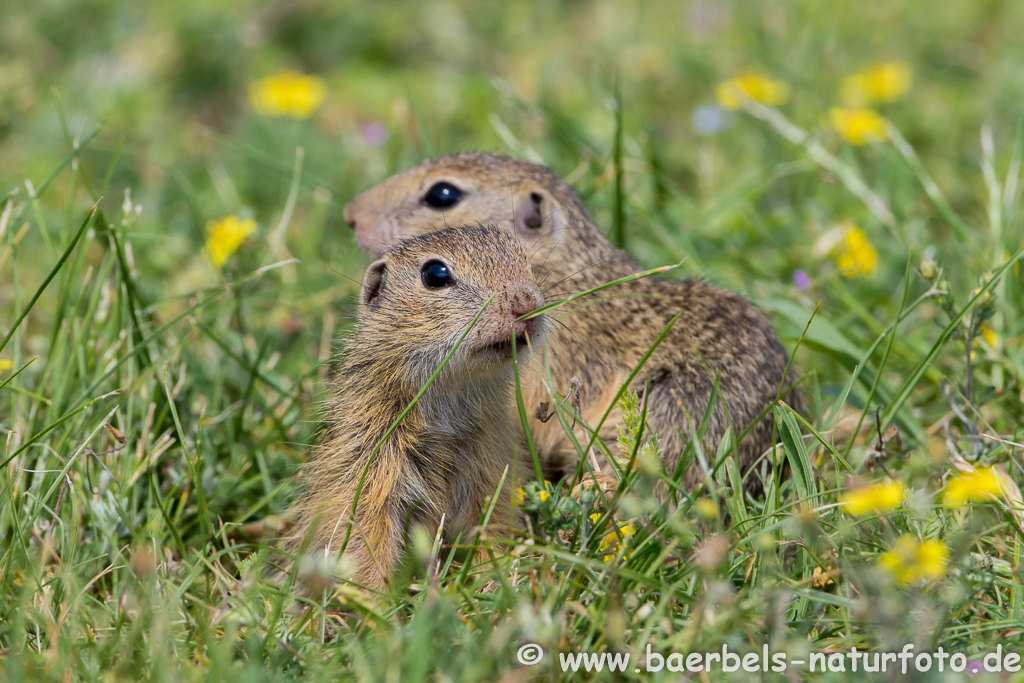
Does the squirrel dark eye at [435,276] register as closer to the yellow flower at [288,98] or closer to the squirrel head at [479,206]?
the squirrel head at [479,206]

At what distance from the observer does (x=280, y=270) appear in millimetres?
5477

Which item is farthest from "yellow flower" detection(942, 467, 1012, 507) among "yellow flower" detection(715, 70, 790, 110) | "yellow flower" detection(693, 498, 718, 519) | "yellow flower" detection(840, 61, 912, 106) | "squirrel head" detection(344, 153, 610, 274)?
"yellow flower" detection(840, 61, 912, 106)

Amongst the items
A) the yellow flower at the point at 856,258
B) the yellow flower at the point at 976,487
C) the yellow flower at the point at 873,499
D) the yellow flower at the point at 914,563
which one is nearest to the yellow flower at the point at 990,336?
the yellow flower at the point at 856,258

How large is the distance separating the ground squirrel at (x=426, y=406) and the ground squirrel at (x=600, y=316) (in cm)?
37

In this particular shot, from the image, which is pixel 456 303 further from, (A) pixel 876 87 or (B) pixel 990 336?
(A) pixel 876 87

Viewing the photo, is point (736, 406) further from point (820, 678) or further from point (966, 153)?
point (966, 153)

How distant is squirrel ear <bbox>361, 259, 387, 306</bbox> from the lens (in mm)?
3686

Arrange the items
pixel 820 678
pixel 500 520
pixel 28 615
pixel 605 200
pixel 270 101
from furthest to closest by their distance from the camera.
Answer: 1. pixel 270 101
2. pixel 605 200
3. pixel 500 520
4. pixel 28 615
5. pixel 820 678

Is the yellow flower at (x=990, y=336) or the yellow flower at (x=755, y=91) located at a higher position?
the yellow flower at (x=755, y=91)

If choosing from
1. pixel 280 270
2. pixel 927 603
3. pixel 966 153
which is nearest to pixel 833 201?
pixel 966 153

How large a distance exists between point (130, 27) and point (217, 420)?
17.8 feet

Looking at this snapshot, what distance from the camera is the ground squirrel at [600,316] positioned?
398 cm
